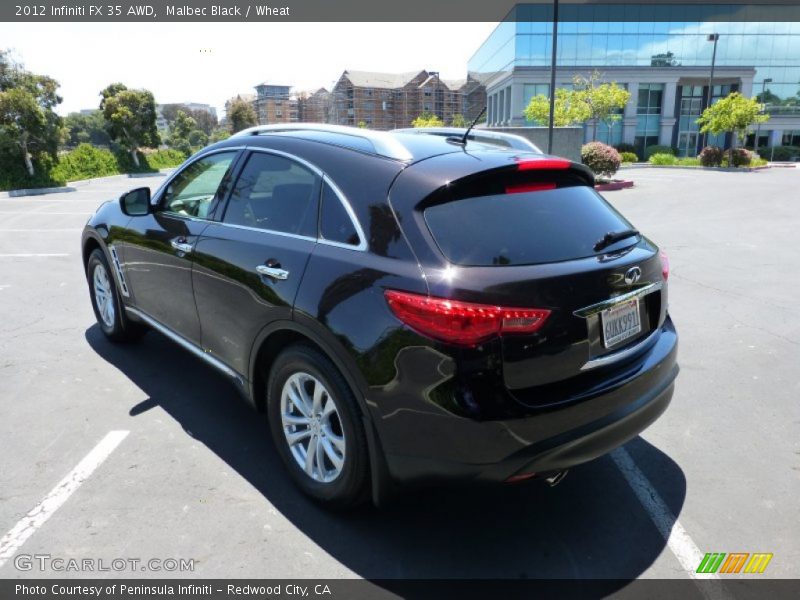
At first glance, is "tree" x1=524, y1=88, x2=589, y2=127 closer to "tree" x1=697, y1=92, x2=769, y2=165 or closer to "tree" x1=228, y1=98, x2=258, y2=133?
"tree" x1=697, y1=92, x2=769, y2=165

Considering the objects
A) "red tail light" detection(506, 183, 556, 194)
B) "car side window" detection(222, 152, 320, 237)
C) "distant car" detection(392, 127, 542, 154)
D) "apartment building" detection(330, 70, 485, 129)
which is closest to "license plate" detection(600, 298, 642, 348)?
"red tail light" detection(506, 183, 556, 194)

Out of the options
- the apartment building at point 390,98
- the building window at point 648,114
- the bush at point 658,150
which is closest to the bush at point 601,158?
the bush at point 658,150

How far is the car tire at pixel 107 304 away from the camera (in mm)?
4965

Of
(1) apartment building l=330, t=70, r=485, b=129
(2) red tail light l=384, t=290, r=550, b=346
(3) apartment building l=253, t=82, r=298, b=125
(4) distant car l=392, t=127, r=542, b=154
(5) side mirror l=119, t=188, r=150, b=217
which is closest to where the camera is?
(2) red tail light l=384, t=290, r=550, b=346

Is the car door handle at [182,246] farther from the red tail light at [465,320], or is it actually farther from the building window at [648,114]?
the building window at [648,114]

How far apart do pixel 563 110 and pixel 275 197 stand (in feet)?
121

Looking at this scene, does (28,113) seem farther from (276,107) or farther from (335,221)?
(276,107)

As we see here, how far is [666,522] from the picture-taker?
2.82 meters

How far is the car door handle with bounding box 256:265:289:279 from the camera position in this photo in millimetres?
2857

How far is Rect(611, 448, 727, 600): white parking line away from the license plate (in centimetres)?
95

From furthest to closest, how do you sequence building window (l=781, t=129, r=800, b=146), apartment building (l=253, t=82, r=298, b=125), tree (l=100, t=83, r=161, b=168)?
apartment building (l=253, t=82, r=298, b=125) < building window (l=781, t=129, r=800, b=146) < tree (l=100, t=83, r=161, b=168)

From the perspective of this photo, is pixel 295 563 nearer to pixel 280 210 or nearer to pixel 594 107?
pixel 280 210

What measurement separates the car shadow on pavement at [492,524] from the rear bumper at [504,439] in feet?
1.39

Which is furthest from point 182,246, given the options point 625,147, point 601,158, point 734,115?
point 625,147
